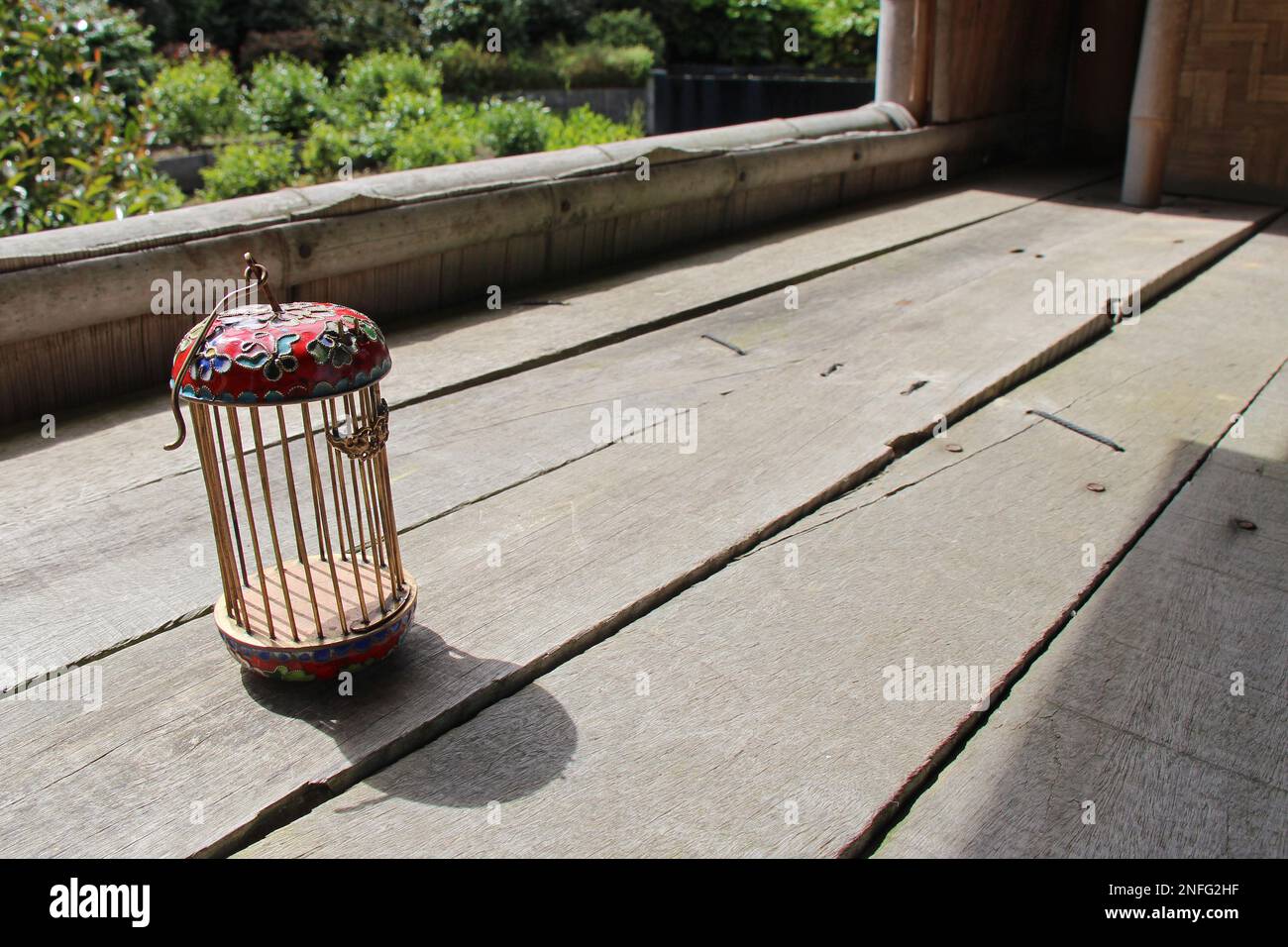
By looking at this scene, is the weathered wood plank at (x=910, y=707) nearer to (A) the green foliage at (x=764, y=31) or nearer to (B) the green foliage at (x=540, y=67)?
(B) the green foliage at (x=540, y=67)

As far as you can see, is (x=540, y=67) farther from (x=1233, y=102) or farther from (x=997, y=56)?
(x=1233, y=102)

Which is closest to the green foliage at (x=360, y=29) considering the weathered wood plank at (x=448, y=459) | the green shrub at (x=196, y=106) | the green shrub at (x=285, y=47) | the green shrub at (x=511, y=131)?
the green shrub at (x=285, y=47)

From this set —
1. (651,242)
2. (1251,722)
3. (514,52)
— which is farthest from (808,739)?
(514,52)

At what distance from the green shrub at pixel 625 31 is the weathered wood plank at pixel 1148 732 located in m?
14.8

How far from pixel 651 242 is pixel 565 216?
1.80 feet

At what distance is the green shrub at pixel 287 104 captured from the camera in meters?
10.2

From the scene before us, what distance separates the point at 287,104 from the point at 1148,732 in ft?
33.9

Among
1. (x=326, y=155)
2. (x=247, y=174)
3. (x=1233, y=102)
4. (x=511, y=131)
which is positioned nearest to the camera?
(x=1233, y=102)

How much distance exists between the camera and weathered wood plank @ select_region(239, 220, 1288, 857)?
1.44 meters

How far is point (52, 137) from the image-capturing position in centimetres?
460

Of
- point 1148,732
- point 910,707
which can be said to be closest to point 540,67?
point 910,707
